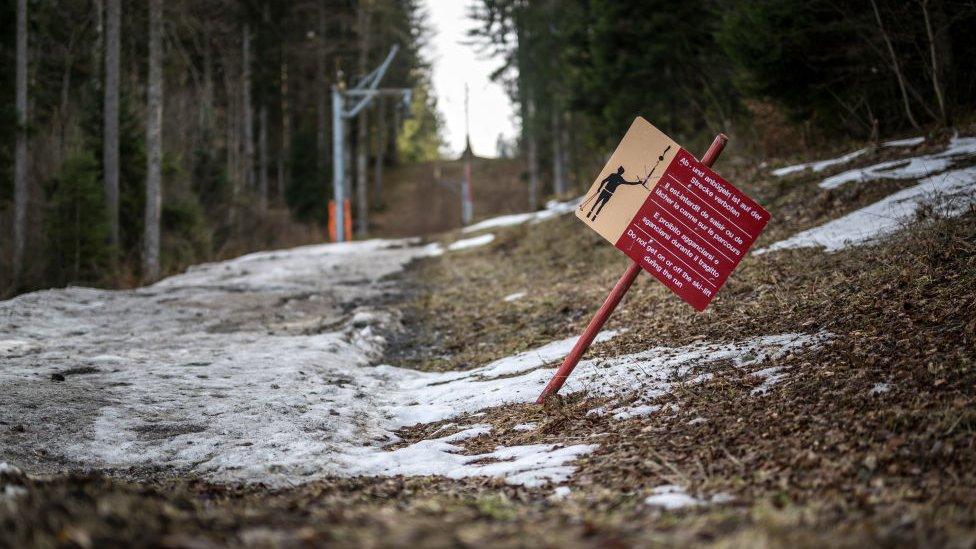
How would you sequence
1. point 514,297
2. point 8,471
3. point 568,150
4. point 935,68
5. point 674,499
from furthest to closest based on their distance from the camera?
point 568,150, point 514,297, point 935,68, point 8,471, point 674,499

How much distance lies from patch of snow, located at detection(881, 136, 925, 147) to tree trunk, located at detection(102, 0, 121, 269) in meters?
15.6

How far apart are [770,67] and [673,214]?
338 inches

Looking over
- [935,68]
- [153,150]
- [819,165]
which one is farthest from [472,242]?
[935,68]

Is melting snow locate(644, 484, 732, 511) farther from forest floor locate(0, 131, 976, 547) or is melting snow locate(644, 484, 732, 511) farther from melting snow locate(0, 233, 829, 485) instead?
melting snow locate(0, 233, 829, 485)

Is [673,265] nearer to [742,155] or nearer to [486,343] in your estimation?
[486,343]

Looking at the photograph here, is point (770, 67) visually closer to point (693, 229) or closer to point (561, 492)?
point (693, 229)

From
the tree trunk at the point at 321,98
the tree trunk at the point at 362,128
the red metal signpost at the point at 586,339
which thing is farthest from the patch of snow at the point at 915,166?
the tree trunk at the point at 321,98

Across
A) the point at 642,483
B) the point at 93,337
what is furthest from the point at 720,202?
the point at 93,337

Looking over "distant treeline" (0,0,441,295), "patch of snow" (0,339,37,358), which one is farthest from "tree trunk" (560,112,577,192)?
"patch of snow" (0,339,37,358)

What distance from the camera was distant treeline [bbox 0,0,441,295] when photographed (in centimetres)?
1612

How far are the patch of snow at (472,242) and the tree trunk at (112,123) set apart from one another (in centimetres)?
799

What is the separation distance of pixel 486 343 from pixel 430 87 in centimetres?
7044

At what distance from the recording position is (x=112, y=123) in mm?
17094

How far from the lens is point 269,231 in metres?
29.7
